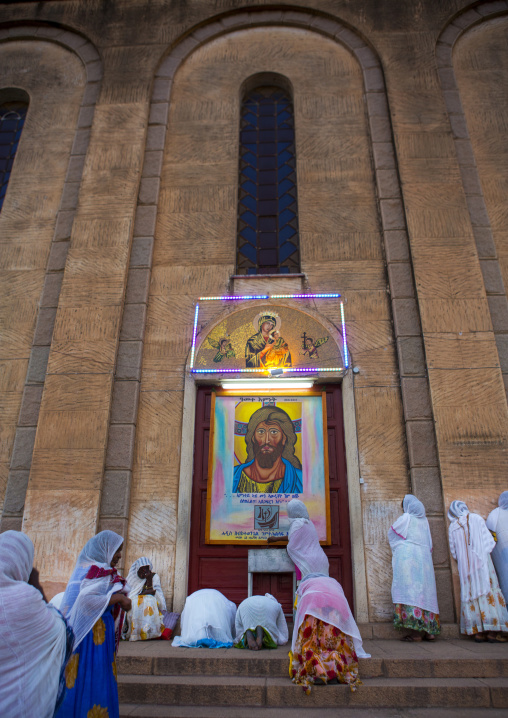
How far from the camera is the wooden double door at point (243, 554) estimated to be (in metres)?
6.59

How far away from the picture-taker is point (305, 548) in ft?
17.3

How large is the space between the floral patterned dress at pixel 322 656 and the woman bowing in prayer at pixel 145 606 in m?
1.94

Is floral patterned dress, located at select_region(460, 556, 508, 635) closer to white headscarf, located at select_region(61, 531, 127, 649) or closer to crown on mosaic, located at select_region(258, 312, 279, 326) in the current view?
white headscarf, located at select_region(61, 531, 127, 649)

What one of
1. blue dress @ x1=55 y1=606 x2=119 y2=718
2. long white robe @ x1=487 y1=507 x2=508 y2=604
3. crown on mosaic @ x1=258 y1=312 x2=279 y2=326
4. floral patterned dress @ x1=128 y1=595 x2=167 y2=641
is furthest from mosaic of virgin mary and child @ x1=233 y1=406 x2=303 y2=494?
blue dress @ x1=55 y1=606 x2=119 y2=718

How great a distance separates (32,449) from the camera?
23.2ft

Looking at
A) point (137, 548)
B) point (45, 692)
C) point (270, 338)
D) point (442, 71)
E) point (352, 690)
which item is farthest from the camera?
point (442, 71)

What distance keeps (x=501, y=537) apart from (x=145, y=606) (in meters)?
4.02

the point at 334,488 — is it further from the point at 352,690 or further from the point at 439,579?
the point at 352,690

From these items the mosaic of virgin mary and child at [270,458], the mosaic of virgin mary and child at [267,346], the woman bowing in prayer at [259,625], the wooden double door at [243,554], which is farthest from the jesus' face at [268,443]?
the woman bowing in prayer at [259,625]

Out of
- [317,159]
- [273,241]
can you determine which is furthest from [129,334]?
[317,159]

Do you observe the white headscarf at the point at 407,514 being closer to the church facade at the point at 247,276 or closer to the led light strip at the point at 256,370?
the church facade at the point at 247,276

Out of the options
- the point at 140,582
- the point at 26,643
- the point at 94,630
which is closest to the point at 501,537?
the point at 140,582

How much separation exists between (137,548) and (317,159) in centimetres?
677

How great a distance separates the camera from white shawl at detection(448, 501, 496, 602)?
5.66 meters
